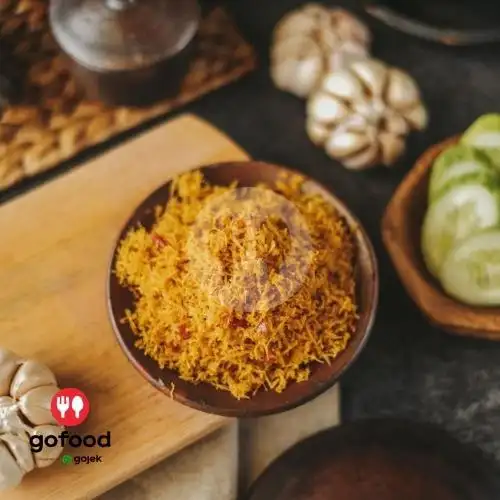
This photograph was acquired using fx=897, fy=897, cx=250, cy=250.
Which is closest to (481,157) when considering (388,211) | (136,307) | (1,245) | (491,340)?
(388,211)

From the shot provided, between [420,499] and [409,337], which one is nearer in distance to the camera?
[420,499]

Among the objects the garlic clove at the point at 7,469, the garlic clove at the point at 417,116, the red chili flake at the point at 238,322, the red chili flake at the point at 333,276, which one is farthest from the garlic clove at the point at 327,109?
the garlic clove at the point at 7,469

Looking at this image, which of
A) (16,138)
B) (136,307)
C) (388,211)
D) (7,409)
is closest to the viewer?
(7,409)

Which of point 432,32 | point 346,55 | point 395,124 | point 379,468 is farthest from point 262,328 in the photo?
point 432,32

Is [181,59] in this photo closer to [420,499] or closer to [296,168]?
[296,168]

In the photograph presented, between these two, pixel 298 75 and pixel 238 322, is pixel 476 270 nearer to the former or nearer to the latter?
pixel 238 322

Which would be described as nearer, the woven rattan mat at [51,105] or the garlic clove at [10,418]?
the garlic clove at [10,418]

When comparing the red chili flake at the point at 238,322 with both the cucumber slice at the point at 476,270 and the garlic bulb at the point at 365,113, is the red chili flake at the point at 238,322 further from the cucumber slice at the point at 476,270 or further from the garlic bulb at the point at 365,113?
the garlic bulb at the point at 365,113
